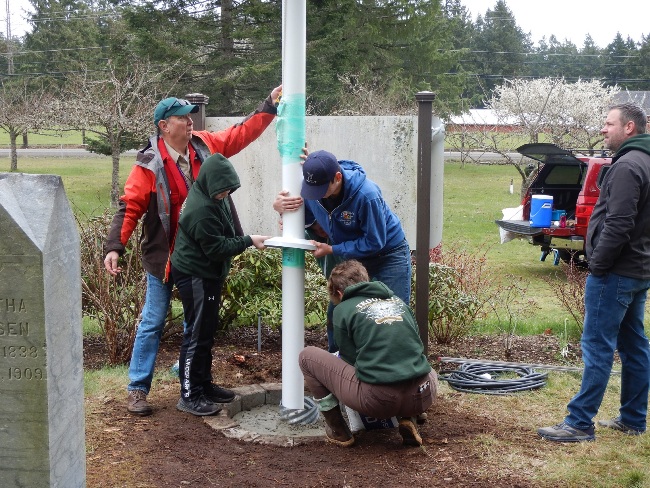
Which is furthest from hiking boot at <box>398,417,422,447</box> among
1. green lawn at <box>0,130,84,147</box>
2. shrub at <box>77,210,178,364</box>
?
green lawn at <box>0,130,84,147</box>

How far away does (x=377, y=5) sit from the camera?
29250 mm

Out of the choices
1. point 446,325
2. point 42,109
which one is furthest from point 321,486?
point 42,109

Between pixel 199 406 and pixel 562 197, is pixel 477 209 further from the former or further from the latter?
pixel 199 406

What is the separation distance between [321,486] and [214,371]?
2110mm

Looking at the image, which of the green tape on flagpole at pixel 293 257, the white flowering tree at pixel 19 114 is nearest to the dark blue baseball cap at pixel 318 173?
the green tape on flagpole at pixel 293 257

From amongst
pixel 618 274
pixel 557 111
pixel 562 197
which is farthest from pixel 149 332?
pixel 557 111

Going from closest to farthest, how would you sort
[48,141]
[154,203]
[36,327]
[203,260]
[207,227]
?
[36,327]
[207,227]
[203,260]
[154,203]
[48,141]

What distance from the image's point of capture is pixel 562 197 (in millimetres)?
12609

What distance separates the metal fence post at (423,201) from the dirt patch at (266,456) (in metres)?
0.82

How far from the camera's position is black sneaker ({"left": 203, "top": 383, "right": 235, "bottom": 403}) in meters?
5.11

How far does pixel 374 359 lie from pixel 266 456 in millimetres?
847

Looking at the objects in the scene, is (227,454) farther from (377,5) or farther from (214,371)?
(377,5)

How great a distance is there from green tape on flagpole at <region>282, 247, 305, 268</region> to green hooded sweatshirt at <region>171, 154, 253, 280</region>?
0.76ft

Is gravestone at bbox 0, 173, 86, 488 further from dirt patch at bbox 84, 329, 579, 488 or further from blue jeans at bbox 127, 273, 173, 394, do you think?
blue jeans at bbox 127, 273, 173, 394
